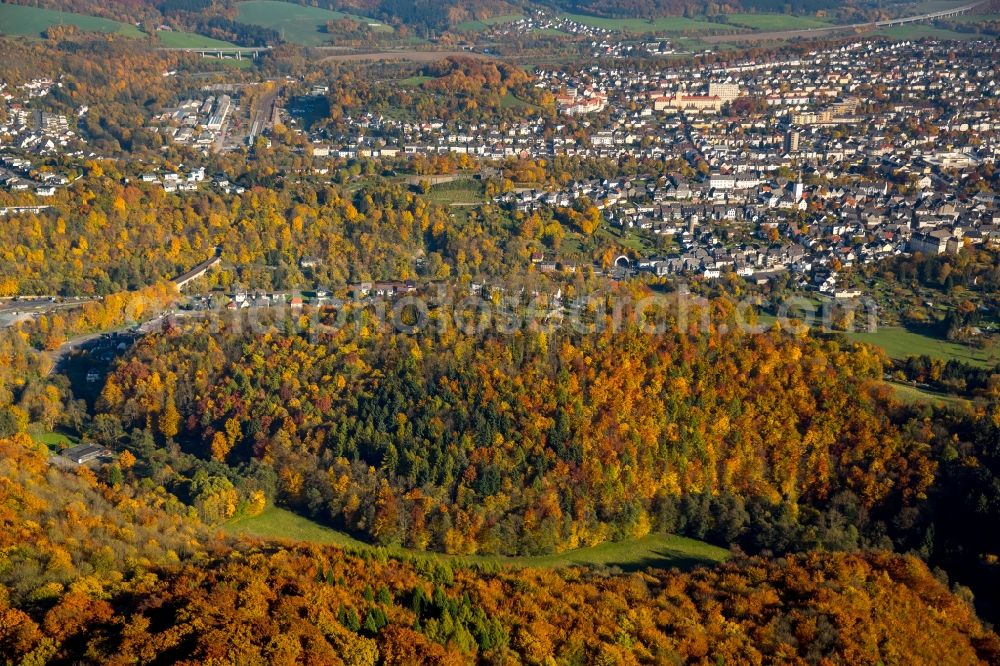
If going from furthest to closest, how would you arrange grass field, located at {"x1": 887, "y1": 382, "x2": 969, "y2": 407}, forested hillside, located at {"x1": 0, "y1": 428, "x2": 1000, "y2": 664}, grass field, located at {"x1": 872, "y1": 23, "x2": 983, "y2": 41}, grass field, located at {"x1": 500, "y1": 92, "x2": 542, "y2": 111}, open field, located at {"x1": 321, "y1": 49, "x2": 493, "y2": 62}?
grass field, located at {"x1": 872, "y1": 23, "x2": 983, "y2": 41} < open field, located at {"x1": 321, "y1": 49, "x2": 493, "y2": 62} < grass field, located at {"x1": 500, "y1": 92, "x2": 542, "y2": 111} < grass field, located at {"x1": 887, "y1": 382, "x2": 969, "y2": 407} < forested hillside, located at {"x1": 0, "y1": 428, "x2": 1000, "y2": 664}

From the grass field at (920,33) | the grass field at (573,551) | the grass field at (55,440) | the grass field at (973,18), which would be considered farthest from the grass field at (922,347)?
the grass field at (973,18)

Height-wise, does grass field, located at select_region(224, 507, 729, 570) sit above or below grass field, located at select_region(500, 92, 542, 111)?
below

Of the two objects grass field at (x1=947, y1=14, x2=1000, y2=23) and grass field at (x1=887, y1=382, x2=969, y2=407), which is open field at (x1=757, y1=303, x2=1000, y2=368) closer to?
grass field at (x1=887, y1=382, x2=969, y2=407)

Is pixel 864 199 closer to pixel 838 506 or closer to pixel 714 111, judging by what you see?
pixel 714 111

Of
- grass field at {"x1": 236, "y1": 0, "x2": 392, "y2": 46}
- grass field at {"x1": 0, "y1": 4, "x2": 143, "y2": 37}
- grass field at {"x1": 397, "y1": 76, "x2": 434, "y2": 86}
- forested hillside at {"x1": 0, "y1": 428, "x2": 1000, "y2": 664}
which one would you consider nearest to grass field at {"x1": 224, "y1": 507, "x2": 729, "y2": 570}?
forested hillside at {"x1": 0, "y1": 428, "x2": 1000, "y2": 664}

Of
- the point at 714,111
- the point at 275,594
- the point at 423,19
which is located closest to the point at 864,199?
the point at 714,111

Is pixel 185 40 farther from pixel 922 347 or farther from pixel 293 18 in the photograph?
pixel 922 347
